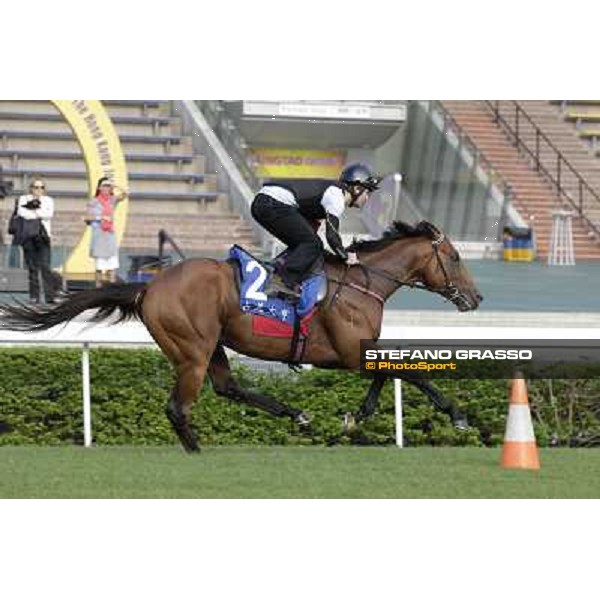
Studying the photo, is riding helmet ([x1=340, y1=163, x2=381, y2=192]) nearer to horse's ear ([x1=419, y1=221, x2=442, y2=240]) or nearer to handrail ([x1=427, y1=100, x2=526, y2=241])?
horse's ear ([x1=419, y1=221, x2=442, y2=240])

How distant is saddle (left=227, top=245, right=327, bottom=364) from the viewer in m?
9.12

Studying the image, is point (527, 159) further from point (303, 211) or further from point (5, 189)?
point (303, 211)

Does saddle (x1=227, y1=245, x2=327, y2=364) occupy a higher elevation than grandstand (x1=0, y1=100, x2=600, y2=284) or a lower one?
lower

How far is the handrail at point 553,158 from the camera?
21250mm

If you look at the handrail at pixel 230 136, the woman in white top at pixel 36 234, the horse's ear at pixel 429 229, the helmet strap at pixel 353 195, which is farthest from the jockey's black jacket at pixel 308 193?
the handrail at pixel 230 136

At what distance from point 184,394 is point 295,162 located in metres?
11.6

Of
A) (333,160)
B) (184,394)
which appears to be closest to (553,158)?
(333,160)

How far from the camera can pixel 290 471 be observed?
333 inches

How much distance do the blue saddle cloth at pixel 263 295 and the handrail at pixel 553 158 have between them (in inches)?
474

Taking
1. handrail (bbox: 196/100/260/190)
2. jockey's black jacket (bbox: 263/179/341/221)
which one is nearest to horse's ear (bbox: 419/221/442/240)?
jockey's black jacket (bbox: 263/179/341/221)

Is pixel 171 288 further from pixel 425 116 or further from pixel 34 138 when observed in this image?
pixel 425 116

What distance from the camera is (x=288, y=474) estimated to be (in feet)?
27.4

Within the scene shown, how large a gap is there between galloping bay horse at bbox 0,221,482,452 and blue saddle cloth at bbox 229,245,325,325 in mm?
62

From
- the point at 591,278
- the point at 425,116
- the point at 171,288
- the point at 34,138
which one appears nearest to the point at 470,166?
the point at 425,116
